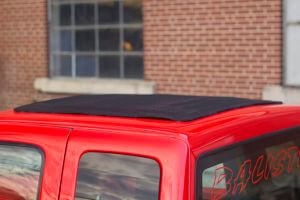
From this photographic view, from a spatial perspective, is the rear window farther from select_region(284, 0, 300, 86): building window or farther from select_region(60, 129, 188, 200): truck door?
select_region(284, 0, 300, 86): building window

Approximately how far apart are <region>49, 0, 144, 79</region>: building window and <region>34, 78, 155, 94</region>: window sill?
0.19 m

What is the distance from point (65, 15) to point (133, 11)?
5.07ft

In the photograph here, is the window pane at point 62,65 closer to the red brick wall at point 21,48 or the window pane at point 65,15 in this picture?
the red brick wall at point 21,48

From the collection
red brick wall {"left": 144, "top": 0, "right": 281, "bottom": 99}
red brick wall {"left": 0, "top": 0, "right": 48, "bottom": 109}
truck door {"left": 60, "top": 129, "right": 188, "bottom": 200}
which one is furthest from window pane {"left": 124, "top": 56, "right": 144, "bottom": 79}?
truck door {"left": 60, "top": 129, "right": 188, "bottom": 200}

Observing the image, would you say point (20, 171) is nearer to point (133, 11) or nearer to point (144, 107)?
point (144, 107)

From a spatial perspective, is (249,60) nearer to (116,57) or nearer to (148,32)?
A: (148,32)

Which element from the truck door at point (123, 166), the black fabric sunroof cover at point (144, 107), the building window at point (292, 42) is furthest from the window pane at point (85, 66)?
the truck door at point (123, 166)

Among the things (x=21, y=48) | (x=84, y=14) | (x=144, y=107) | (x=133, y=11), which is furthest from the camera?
(x=21, y=48)

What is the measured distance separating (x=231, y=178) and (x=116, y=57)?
7.46 metres

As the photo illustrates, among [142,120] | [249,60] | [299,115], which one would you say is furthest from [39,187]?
[249,60]

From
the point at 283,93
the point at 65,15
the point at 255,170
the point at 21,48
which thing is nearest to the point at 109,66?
the point at 65,15

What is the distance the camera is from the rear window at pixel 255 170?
2131mm

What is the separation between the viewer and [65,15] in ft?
33.0

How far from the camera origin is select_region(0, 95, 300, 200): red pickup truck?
2.06 m
